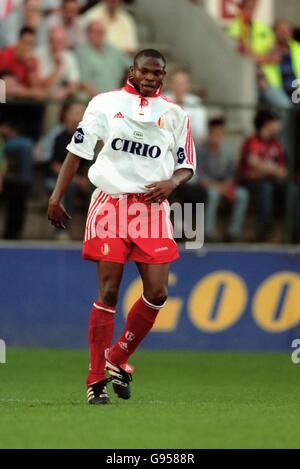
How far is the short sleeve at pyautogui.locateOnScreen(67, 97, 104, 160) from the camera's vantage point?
9.59 metres

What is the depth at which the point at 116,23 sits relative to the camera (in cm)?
1859

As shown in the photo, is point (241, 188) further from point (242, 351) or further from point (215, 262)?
point (242, 351)

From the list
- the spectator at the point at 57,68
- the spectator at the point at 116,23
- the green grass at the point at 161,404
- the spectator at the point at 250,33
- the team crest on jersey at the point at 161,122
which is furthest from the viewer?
the spectator at the point at 250,33

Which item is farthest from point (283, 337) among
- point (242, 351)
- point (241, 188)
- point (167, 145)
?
point (167, 145)

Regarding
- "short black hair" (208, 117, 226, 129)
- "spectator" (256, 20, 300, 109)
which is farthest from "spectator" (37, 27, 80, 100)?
"spectator" (256, 20, 300, 109)

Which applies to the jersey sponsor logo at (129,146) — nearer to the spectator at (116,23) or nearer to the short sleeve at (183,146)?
the short sleeve at (183,146)

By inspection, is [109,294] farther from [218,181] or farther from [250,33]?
[250,33]

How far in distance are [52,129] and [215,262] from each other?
2392 millimetres

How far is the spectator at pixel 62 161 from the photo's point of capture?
49.1 feet

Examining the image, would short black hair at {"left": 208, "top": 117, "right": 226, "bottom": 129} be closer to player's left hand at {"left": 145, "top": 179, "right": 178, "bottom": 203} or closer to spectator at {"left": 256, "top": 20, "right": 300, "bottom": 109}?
spectator at {"left": 256, "top": 20, "right": 300, "bottom": 109}

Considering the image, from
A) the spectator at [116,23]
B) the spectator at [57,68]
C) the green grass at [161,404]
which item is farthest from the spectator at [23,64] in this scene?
the green grass at [161,404]

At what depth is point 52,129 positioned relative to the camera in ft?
49.8

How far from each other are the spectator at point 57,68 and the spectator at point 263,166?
2.34 m
